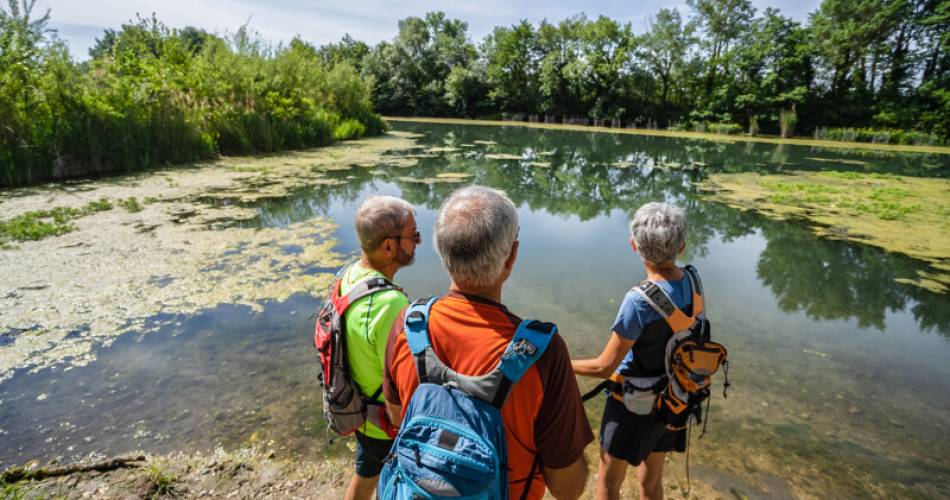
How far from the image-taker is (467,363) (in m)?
1.04

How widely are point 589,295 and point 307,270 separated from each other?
3.24m

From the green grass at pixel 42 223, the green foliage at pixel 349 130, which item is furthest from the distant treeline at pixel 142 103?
the green grass at pixel 42 223

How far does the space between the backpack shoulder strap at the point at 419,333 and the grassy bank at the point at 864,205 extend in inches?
274

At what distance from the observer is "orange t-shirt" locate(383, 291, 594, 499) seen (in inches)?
41.1

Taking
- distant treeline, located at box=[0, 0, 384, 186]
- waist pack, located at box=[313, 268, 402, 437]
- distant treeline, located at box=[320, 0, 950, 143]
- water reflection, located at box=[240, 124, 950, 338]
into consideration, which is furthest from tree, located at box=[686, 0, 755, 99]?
waist pack, located at box=[313, 268, 402, 437]

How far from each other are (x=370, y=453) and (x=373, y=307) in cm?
65

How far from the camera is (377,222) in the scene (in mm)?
1728

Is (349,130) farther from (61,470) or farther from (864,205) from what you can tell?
(61,470)

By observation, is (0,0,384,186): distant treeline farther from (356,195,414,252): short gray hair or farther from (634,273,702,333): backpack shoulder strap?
(634,273,702,333): backpack shoulder strap

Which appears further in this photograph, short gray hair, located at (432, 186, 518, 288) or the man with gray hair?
the man with gray hair

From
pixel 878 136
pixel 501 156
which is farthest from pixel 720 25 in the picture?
pixel 501 156

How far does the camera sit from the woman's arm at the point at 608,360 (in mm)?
1791

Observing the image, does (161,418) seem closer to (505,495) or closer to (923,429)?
(505,495)

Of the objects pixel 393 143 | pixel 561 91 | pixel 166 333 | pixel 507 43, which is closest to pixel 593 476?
pixel 166 333
